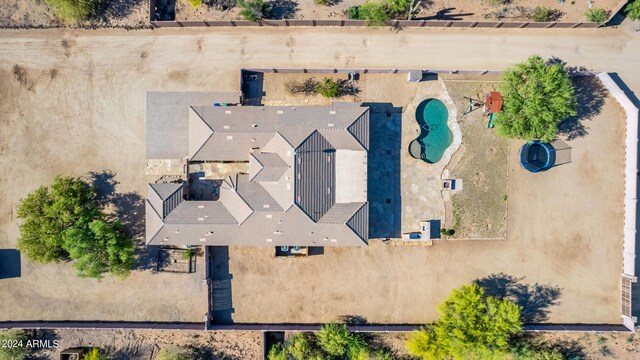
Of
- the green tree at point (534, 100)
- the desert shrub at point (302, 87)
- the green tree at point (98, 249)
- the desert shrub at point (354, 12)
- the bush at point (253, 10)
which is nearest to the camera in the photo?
the green tree at point (534, 100)

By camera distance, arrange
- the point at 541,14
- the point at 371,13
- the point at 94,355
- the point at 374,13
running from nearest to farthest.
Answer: the point at 374,13
the point at 371,13
the point at 541,14
the point at 94,355

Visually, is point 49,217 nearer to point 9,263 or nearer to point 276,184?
point 9,263

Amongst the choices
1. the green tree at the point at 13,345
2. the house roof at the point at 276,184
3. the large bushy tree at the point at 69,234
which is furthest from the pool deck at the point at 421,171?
the green tree at the point at 13,345

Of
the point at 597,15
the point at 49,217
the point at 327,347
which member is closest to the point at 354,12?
the point at 597,15

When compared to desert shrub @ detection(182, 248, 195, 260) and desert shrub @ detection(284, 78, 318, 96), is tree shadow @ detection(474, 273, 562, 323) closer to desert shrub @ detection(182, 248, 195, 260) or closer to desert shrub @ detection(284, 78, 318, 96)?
desert shrub @ detection(284, 78, 318, 96)

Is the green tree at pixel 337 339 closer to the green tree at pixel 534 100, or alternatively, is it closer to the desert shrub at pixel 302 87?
the desert shrub at pixel 302 87

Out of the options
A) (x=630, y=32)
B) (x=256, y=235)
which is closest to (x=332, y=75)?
(x=256, y=235)

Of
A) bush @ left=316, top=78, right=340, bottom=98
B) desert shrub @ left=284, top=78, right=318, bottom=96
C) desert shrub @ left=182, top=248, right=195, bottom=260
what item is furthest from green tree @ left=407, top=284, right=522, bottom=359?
desert shrub @ left=284, top=78, right=318, bottom=96
